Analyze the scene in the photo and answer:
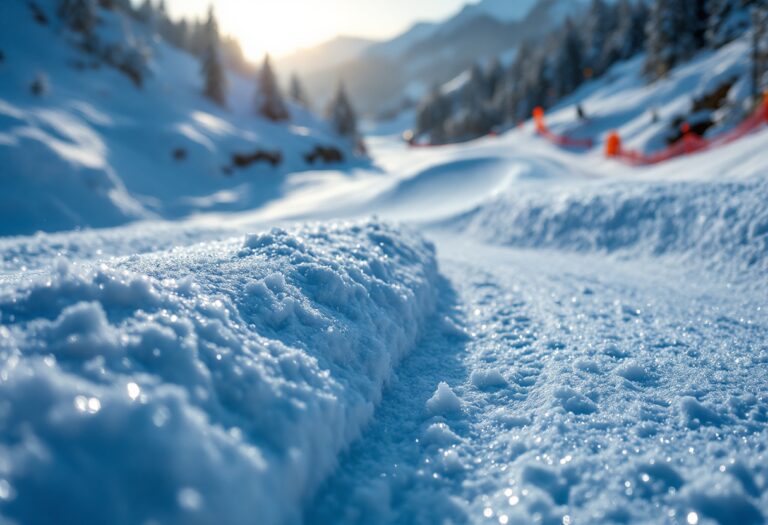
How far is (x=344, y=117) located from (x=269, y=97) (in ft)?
26.6

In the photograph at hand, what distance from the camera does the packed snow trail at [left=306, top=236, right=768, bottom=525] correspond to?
230 cm

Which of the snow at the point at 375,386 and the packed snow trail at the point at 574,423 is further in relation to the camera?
the packed snow trail at the point at 574,423

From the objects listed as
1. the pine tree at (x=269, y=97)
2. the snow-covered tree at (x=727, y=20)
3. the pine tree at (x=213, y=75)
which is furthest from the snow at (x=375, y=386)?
the snow-covered tree at (x=727, y=20)

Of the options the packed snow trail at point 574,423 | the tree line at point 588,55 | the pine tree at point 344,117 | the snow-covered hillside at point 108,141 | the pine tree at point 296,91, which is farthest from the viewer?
the pine tree at point 296,91

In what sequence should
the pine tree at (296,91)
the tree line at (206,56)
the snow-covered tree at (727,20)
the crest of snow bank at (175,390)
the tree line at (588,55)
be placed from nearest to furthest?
1. the crest of snow bank at (175,390)
2. the tree line at (206,56)
3. the snow-covered tree at (727,20)
4. the tree line at (588,55)
5. the pine tree at (296,91)

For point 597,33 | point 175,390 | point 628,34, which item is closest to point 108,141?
point 175,390

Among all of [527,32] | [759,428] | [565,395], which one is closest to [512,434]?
[565,395]

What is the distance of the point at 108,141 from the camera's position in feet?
59.5

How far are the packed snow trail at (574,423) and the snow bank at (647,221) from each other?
1.49 meters

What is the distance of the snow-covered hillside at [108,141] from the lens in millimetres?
11977

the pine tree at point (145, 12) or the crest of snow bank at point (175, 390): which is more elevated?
the pine tree at point (145, 12)

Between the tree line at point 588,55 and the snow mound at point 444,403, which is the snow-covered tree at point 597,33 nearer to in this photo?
the tree line at point 588,55

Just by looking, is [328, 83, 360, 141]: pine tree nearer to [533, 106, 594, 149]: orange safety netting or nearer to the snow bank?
[533, 106, 594, 149]: orange safety netting

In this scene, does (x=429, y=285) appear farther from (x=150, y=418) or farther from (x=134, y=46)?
(x=134, y=46)
